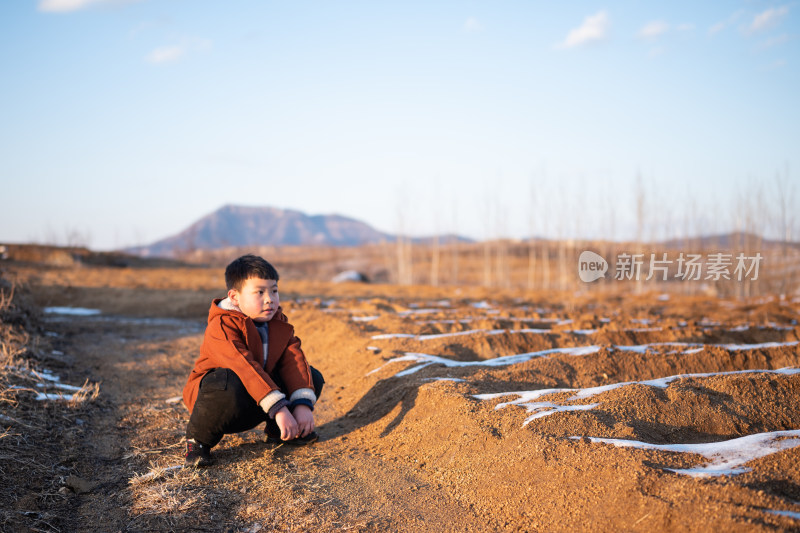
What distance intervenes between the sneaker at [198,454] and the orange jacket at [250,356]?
25cm

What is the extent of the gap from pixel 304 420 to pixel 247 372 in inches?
17.5

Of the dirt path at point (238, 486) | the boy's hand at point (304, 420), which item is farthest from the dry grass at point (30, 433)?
the boy's hand at point (304, 420)

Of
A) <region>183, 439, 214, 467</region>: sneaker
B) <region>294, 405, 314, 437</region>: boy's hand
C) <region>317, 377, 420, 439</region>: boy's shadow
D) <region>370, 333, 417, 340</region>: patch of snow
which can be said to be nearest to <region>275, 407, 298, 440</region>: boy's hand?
<region>294, 405, 314, 437</region>: boy's hand

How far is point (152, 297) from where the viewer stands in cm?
1256

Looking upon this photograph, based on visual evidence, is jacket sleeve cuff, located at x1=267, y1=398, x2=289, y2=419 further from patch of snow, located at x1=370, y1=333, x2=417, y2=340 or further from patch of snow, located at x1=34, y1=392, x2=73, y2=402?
patch of snow, located at x1=370, y1=333, x2=417, y2=340

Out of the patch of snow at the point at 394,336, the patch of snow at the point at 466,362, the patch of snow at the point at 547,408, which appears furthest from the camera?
the patch of snow at the point at 394,336

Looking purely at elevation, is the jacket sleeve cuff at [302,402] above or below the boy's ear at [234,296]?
below

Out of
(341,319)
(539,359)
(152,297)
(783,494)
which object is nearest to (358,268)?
(152,297)

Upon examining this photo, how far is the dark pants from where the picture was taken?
2.94m

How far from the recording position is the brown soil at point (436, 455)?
7.69 feet

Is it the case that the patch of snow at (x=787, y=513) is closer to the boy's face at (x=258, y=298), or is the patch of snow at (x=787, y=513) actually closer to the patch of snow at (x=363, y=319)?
the boy's face at (x=258, y=298)

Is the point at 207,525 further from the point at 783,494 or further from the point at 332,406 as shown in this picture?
the point at 783,494

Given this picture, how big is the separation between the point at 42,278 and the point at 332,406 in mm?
13934

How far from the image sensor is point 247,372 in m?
2.93
